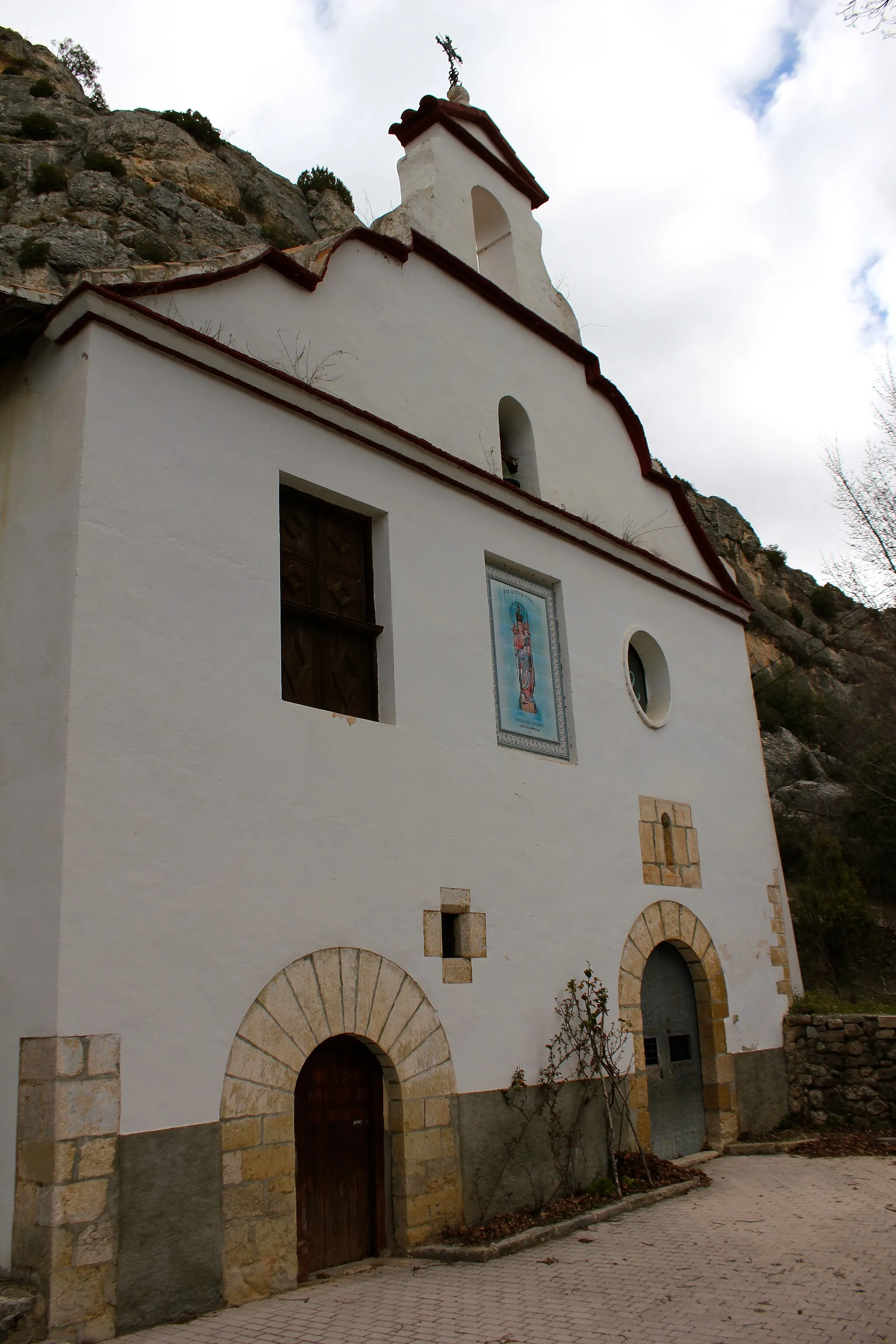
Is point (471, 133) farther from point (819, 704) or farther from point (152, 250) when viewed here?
point (819, 704)

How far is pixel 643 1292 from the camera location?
15.6 feet

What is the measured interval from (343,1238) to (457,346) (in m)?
6.21

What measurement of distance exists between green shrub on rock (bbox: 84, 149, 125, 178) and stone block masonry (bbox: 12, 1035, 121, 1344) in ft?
85.9

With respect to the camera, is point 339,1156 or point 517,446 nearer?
point 339,1156

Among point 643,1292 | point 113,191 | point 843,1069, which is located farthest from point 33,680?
point 113,191

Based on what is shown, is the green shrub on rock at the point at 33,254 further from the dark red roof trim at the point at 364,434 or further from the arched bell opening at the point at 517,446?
the dark red roof trim at the point at 364,434

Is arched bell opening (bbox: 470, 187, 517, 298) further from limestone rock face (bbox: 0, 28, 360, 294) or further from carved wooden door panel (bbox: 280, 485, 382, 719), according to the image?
limestone rock face (bbox: 0, 28, 360, 294)

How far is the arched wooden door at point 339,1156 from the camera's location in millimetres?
5273

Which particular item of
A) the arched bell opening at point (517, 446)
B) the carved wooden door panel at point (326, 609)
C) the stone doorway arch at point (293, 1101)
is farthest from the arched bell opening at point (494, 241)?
the stone doorway arch at point (293, 1101)

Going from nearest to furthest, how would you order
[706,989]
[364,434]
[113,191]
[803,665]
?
[364,434], [706,989], [113,191], [803,665]

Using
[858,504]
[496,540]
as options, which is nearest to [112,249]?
[858,504]

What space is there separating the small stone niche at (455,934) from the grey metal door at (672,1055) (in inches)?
85.5

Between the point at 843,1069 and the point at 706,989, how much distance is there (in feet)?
5.40

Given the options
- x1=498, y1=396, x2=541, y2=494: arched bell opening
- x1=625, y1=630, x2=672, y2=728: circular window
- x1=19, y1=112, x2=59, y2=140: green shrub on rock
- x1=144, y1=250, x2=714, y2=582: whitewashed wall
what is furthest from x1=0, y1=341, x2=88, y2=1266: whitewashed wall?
x1=19, y1=112, x2=59, y2=140: green shrub on rock
